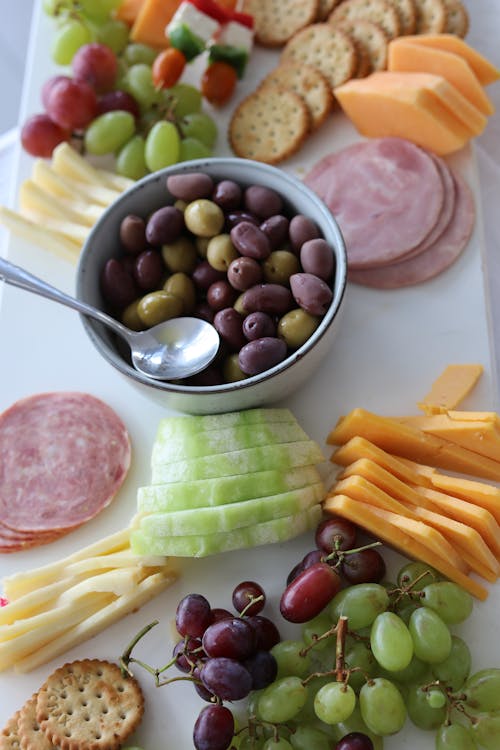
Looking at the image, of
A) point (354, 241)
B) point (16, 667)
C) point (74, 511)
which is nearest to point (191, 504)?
point (74, 511)

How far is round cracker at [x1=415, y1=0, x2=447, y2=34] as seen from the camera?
179cm

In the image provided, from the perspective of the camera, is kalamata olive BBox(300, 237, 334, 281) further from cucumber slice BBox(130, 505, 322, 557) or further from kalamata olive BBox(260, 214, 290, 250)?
Result: cucumber slice BBox(130, 505, 322, 557)

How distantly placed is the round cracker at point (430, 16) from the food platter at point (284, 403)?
0.95 feet

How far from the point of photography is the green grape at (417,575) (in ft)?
4.34

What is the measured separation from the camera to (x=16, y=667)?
1360 millimetres

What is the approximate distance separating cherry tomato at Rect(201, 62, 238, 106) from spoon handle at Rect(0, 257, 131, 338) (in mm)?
645

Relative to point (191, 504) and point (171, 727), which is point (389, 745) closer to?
point (171, 727)

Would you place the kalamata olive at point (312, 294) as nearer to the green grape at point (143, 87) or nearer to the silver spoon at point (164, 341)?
the silver spoon at point (164, 341)

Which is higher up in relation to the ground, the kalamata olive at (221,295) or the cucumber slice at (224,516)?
the kalamata olive at (221,295)

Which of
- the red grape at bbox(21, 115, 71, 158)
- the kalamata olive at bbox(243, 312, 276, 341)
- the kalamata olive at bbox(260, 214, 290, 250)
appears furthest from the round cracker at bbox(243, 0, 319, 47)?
the kalamata olive at bbox(243, 312, 276, 341)

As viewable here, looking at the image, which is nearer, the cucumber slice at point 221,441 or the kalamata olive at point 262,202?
the cucumber slice at point 221,441

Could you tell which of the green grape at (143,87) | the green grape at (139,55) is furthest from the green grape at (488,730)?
the green grape at (139,55)

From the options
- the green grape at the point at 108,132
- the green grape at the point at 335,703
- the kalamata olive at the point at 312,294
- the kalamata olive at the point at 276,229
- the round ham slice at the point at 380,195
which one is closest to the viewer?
the green grape at the point at 335,703

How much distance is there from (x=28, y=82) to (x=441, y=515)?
4.44ft
